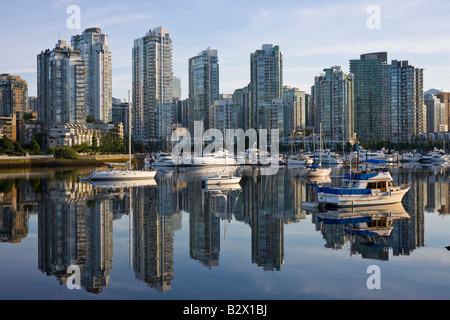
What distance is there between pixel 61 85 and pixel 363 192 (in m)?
147

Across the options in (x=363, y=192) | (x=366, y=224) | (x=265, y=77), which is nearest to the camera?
(x=366, y=224)

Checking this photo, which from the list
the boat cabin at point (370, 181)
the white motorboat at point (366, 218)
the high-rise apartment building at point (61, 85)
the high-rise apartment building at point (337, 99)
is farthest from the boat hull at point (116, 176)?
the high-rise apartment building at point (337, 99)

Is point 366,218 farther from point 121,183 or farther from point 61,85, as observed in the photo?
point 61,85

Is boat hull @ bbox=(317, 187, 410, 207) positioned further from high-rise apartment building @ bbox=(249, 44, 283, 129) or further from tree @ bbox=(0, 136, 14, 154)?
high-rise apartment building @ bbox=(249, 44, 283, 129)

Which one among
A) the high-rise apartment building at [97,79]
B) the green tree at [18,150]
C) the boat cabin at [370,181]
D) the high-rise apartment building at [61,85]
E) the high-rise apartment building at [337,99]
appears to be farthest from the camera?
the high-rise apartment building at [337,99]

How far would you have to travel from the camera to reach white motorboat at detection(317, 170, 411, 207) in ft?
100

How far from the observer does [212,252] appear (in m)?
20.2

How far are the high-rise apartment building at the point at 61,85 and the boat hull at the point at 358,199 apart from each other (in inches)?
5511

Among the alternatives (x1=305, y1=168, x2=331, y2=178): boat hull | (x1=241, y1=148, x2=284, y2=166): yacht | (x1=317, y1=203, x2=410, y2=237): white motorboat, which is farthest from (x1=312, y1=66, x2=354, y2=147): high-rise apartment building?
(x1=317, y1=203, x2=410, y2=237): white motorboat

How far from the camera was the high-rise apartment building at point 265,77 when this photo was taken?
594 feet

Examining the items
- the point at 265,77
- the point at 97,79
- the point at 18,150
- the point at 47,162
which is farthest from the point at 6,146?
the point at 265,77

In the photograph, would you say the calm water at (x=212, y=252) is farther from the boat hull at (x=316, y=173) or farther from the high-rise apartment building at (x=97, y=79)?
the high-rise apartment building at (x=97, y=79)

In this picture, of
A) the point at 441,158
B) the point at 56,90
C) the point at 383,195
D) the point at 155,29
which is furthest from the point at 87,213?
the point at 155,29
